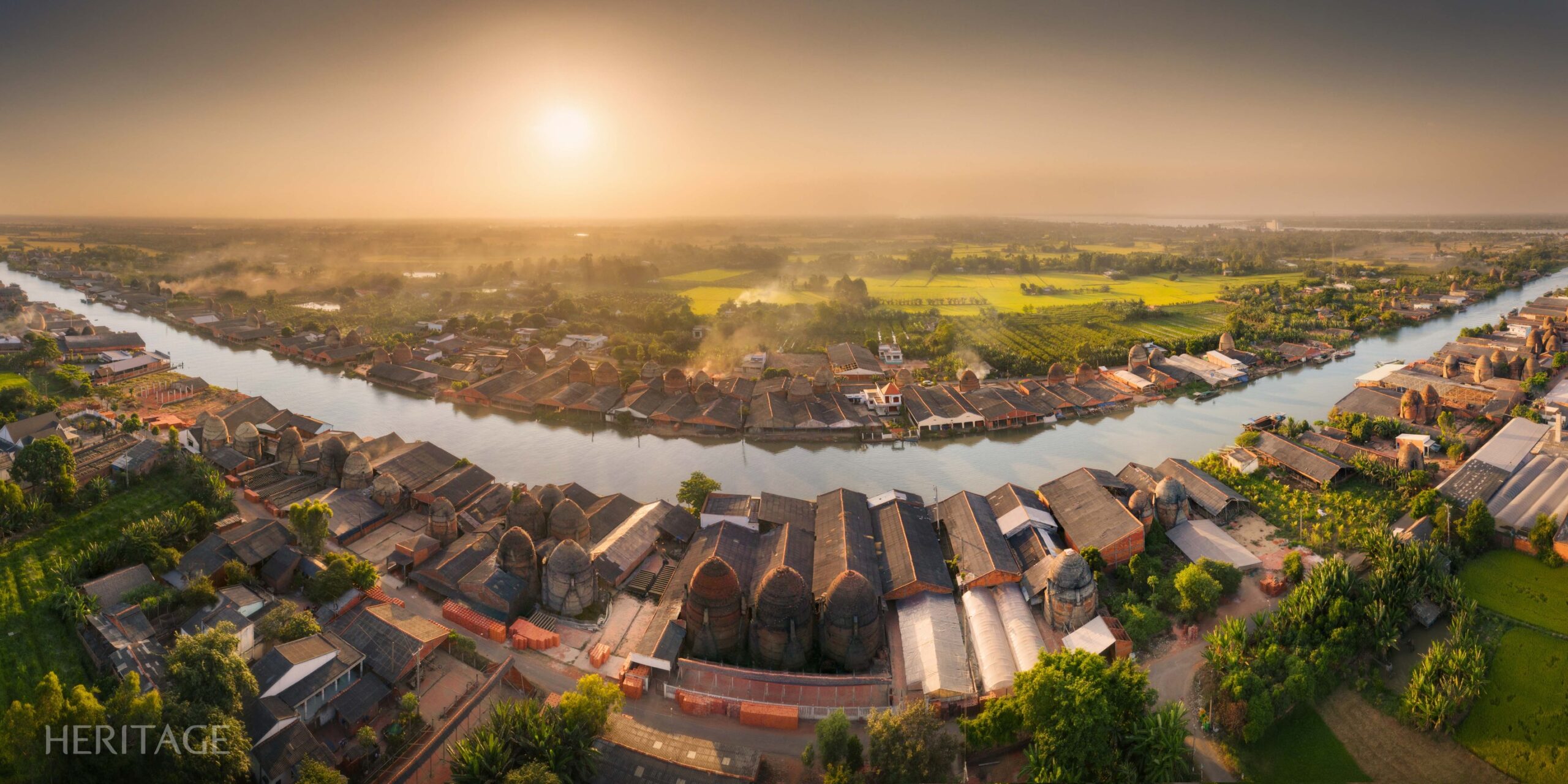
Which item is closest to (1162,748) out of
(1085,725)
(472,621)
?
(1085,725)

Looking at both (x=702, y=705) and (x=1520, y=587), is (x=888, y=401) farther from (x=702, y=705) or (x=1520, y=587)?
(x=1520, y=587)

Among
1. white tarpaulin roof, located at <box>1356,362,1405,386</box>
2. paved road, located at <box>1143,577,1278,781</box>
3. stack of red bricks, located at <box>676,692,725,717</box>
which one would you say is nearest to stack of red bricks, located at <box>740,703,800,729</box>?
stack of red bricks, located at <box>676,692,725,717</box>

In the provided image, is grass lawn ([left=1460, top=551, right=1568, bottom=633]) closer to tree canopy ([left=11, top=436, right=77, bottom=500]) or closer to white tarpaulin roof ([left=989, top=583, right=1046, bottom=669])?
white tarpaulin roof ([left=989, top=583, right=1046, bottom=669])

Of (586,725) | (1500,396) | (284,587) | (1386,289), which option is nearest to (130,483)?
(284,587)

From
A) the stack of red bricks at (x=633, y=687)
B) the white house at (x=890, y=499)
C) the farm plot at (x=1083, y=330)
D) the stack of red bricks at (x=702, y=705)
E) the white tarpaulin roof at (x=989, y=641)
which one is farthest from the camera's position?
the farm plot at (x=1083, y=330)

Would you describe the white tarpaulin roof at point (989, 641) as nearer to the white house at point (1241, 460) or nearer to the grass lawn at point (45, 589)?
the white house at point (1241, 460)

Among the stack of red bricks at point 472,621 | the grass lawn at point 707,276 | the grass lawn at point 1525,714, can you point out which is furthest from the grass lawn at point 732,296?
the grass lawn at point 1525,714

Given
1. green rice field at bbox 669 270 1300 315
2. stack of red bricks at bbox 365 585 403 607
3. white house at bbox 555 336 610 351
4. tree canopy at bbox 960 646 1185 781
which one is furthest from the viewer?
green rice field at bbox 669 270 1300 315
